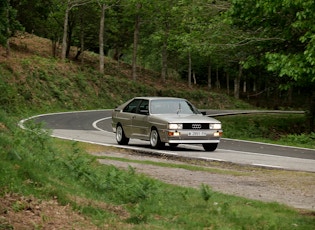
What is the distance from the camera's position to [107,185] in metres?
9.67

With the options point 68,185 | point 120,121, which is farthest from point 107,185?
point 120,121

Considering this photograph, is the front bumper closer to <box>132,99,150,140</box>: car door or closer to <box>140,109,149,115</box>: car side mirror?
<box>132,99,150,140</box>: car door

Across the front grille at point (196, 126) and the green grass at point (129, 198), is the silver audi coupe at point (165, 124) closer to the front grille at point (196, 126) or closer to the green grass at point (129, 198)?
the front grille at point (196, 126)

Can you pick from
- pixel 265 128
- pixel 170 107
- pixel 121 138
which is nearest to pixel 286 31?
pixel 265 128

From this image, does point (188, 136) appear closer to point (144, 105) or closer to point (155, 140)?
point (155, 140)

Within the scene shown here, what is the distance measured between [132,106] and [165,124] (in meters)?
2.73

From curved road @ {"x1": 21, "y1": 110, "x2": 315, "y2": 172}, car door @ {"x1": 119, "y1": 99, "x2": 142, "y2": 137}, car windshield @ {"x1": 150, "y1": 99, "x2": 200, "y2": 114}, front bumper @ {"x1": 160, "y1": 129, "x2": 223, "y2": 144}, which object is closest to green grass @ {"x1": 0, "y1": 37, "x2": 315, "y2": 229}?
curved road @ {"x1": 21, "y1": 110, "x2": 315, "y2": 172}

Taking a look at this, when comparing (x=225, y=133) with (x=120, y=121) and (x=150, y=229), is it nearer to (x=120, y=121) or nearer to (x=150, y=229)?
(x=120, y=121)

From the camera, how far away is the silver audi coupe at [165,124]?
61.8 feet

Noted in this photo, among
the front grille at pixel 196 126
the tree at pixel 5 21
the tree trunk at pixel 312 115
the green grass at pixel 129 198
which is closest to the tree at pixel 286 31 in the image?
the tree trunk at pixel 312 115

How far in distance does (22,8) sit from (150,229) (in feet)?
137

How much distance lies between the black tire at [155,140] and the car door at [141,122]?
0.96ft

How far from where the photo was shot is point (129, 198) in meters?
9.27

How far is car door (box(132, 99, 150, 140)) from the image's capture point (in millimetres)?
19859
